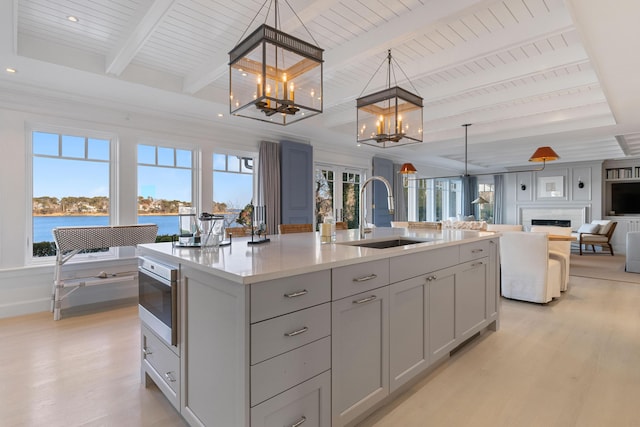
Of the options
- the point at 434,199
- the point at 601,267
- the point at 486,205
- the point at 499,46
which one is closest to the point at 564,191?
the point at 486,205

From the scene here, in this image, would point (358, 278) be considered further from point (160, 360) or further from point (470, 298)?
point (470, 298)

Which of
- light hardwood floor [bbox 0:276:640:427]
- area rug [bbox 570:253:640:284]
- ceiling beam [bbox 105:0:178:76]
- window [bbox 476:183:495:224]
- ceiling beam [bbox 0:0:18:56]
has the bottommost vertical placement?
light hardwood floor [bbox 0:276:640:427]

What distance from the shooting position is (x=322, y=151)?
667cm

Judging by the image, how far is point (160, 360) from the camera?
1.85 meters

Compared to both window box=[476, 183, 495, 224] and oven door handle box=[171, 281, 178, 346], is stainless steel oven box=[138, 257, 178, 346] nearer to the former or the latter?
oven door handle box=[171, 281, 178, 346]

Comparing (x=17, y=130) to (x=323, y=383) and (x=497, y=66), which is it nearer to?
(x=323, y=383)

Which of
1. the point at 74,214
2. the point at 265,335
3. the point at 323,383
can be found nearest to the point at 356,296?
the point at 323,383

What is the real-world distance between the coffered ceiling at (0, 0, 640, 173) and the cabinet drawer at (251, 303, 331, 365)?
2048 mm

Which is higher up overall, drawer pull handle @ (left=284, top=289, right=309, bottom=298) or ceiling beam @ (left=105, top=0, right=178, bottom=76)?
ceiling beam @ (left=105, top=0, right=178, bottom=76)

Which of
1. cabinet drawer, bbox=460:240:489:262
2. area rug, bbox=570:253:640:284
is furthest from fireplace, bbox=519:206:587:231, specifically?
cabinet drawer, bbox=460:240:489:262

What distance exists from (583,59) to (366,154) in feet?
15.6

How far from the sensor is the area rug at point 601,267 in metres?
5.41

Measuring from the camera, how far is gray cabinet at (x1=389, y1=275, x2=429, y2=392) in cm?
187

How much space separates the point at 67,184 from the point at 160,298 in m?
3.29
